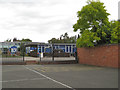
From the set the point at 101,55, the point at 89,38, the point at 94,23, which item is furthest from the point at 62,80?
the point at 94,23

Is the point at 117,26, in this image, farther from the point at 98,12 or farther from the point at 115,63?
the point at 115,63

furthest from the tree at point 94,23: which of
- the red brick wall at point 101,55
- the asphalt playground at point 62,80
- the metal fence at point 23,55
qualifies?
the asphalt playground at point 62,80

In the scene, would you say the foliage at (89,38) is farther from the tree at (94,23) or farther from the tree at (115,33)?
the tree at (115,33)

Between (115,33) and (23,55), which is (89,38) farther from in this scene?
(23,55)

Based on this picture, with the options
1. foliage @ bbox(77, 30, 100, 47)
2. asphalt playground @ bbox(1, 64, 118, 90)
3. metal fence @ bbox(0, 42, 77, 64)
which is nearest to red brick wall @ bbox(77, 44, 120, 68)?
foliage @ bbox(77, 30, 100, 47)

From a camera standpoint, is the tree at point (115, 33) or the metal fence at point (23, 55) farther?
the metal fence at point (23, 55)

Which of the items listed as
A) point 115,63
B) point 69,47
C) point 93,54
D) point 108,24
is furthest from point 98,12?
point 69,47

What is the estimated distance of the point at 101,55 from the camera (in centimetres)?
1797

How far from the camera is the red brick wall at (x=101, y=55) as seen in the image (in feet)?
52.4

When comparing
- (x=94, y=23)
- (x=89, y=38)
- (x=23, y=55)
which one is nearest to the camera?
(x=89, y=38)

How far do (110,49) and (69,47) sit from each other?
2682 cm

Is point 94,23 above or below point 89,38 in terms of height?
above

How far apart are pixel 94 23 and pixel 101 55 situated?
11.6 ft

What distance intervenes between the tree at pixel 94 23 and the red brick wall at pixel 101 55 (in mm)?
1219
